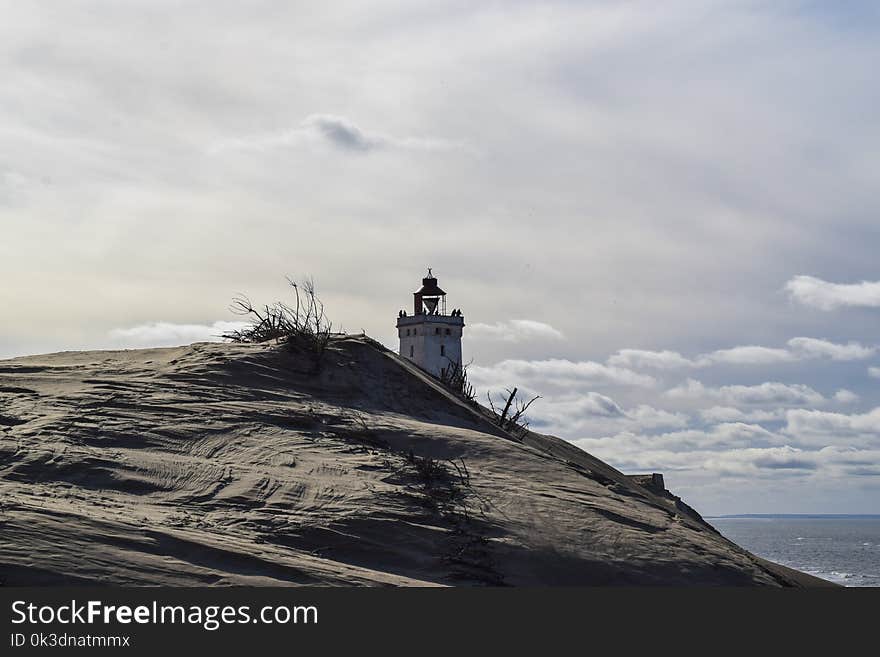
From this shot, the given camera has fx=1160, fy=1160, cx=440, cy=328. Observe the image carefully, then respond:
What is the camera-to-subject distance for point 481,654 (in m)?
8.40

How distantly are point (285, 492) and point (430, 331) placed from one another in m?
61.9

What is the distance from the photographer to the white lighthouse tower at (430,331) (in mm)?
72750

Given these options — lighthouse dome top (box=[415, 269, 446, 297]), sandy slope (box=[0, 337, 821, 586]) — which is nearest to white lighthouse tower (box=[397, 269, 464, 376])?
lighthouse dome top (box=[415, 269, 446, 297])

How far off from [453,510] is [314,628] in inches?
132

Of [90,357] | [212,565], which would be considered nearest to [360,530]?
[212,565]

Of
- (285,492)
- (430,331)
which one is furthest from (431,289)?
(285,492)

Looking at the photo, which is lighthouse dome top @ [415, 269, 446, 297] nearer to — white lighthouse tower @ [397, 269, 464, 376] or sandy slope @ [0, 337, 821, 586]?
white lighthouse tower @ [397, 269, 464, 376]

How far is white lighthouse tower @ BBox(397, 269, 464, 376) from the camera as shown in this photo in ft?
239

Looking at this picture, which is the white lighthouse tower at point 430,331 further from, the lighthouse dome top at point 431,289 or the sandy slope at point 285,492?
the sandy slope at point 285,492

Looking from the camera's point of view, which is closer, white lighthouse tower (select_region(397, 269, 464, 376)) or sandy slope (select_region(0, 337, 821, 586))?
sandy slope (select_region(0, 337, 821, 586))

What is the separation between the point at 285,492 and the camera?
11141 mm

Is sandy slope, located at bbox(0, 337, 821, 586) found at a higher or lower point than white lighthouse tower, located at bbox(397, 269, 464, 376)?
lower

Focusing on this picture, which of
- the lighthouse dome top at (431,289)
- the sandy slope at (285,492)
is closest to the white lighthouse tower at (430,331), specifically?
the lighthouse dome top at (431,289)

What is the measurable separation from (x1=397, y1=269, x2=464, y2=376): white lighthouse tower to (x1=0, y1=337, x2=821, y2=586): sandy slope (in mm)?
57717
